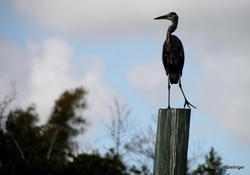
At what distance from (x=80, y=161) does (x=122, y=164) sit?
6.05ft

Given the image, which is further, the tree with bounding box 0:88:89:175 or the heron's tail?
the tree with bounding box 0:88:89:175

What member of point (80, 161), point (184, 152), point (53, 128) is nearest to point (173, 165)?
point (184, 152)

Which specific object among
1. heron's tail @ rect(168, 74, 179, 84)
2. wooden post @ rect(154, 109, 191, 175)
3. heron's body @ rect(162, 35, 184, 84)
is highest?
heron's body @ rect(162, 35, 184, 84)

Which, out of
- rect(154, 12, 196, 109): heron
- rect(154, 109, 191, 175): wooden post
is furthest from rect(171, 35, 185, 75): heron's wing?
rect(154, 109, 191, 175): wooden post

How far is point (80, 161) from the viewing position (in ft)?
91.1

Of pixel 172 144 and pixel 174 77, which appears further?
pixel 174 77

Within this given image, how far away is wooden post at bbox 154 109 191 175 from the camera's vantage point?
260 inches

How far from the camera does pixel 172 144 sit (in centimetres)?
660

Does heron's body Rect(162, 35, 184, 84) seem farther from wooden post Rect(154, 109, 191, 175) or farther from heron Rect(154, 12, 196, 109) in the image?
wooden post Rect(154, 109, 191, 175)

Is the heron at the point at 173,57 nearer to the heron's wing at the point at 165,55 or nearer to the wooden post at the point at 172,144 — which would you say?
the heron's wing at the point at 165,55

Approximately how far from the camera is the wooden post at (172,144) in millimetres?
6602

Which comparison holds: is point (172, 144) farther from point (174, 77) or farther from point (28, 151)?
point (28, 151)

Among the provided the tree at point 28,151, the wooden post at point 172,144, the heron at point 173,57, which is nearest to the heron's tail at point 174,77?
the heron at point 173,57

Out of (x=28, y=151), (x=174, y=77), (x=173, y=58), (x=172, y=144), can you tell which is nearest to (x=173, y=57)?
(x=173, y=58)
